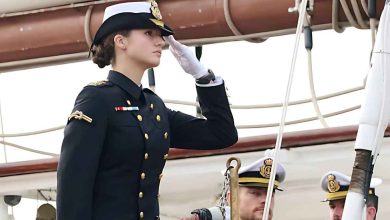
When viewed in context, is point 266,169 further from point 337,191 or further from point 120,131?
point 120,131

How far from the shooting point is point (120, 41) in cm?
293

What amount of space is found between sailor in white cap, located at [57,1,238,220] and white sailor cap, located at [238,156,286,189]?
3.68 feet

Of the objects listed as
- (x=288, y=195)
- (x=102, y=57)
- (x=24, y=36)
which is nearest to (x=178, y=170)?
(x=288, y=195)

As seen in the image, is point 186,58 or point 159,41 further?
point 186,58

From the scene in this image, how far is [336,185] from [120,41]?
1552 millimetres

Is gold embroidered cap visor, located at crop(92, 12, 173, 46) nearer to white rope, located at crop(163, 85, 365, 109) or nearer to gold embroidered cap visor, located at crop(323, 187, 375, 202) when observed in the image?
gold embroidered cap visor, located at crop(323, 187, 375, 202)

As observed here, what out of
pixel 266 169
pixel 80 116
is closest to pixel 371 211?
pixel 266 169

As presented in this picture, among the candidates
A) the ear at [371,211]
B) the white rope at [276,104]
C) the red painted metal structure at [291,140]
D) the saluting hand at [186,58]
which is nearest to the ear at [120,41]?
the saluting hand at [186,58]

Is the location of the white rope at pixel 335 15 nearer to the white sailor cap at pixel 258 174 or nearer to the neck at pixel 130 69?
the white sailor cap at pixel 258 174

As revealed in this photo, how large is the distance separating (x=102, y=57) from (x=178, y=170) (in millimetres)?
1943

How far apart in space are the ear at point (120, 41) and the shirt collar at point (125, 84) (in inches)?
2.7

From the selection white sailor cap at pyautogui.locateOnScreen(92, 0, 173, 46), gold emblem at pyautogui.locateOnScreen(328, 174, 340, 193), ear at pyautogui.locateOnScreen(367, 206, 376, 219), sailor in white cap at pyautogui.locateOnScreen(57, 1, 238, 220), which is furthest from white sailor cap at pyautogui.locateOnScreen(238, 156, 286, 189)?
white sailor cap at pyautogui.locateOnScreen(92, 0, 173, 46)

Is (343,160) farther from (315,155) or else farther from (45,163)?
(45,163)

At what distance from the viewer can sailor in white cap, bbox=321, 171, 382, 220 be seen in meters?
4.18
